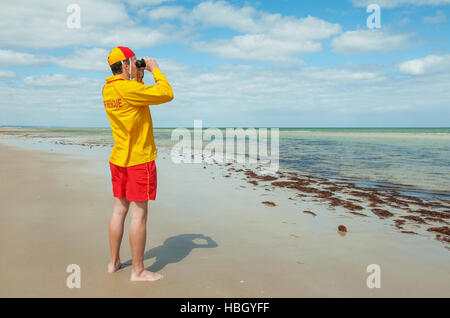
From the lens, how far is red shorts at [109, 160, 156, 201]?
2705 millimetres

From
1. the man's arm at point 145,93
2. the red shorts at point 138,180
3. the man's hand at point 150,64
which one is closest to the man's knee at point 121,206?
the red shorts at point 138,180

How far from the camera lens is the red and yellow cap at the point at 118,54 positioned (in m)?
2.73

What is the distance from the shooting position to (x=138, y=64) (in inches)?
110

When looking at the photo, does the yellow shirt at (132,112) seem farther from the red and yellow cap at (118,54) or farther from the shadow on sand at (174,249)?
the shadow on sand at (174,249)

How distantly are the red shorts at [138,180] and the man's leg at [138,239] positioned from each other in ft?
0.32

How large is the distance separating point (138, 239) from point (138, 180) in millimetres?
565

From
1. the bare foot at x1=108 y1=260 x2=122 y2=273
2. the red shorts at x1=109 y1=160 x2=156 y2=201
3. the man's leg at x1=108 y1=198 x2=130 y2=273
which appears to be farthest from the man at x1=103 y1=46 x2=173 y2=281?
the bare foot at x1=108 y1=260 x2=122 y2=273

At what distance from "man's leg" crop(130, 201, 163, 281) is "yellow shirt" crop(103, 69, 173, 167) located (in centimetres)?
44

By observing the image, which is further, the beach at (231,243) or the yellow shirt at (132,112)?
the beach at (231,243)

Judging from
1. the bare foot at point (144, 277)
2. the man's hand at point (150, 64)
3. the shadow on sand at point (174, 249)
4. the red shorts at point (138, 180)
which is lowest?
the shadow on sand at point (174, 249)

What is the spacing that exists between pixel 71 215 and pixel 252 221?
2.92 meters
